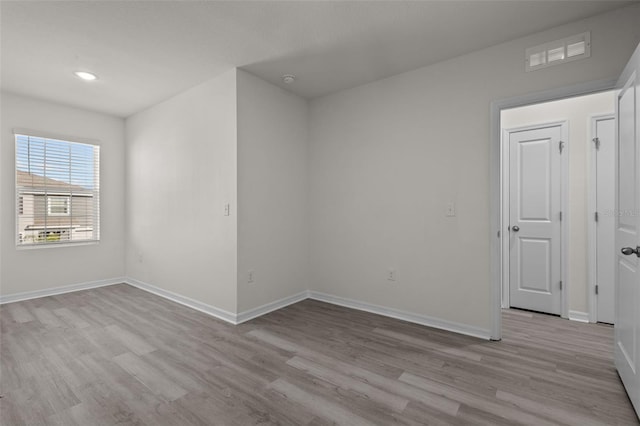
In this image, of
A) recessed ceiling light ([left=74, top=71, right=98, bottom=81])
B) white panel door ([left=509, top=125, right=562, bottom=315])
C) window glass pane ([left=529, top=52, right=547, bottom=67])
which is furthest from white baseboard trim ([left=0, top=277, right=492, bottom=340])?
recessed ceiling light ([left=74, top=71, right=98, bottom=81])

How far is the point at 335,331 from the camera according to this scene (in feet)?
9.68

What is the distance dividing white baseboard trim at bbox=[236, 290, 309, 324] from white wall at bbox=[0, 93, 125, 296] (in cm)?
291

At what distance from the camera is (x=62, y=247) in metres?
4.32

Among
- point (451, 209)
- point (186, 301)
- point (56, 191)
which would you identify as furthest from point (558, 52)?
point (56, 191)

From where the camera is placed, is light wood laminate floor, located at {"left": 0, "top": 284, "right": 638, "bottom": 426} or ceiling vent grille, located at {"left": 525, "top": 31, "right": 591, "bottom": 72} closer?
light wood laminate floor, located at {"left": 0, "top": 284, "right": 638, "bottom": 426}

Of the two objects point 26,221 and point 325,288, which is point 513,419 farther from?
point 26,221

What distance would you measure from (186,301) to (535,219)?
424cm

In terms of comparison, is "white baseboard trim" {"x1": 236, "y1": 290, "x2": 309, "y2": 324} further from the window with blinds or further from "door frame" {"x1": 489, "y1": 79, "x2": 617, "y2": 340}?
the window with blinds

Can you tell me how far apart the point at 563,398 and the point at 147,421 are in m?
2.47

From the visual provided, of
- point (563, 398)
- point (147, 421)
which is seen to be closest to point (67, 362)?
point (147, 421)

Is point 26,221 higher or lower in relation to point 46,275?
higher

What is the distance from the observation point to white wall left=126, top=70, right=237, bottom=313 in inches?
129

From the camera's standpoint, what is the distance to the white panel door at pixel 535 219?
11.3 feet

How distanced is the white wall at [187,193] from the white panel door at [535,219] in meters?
3.25
